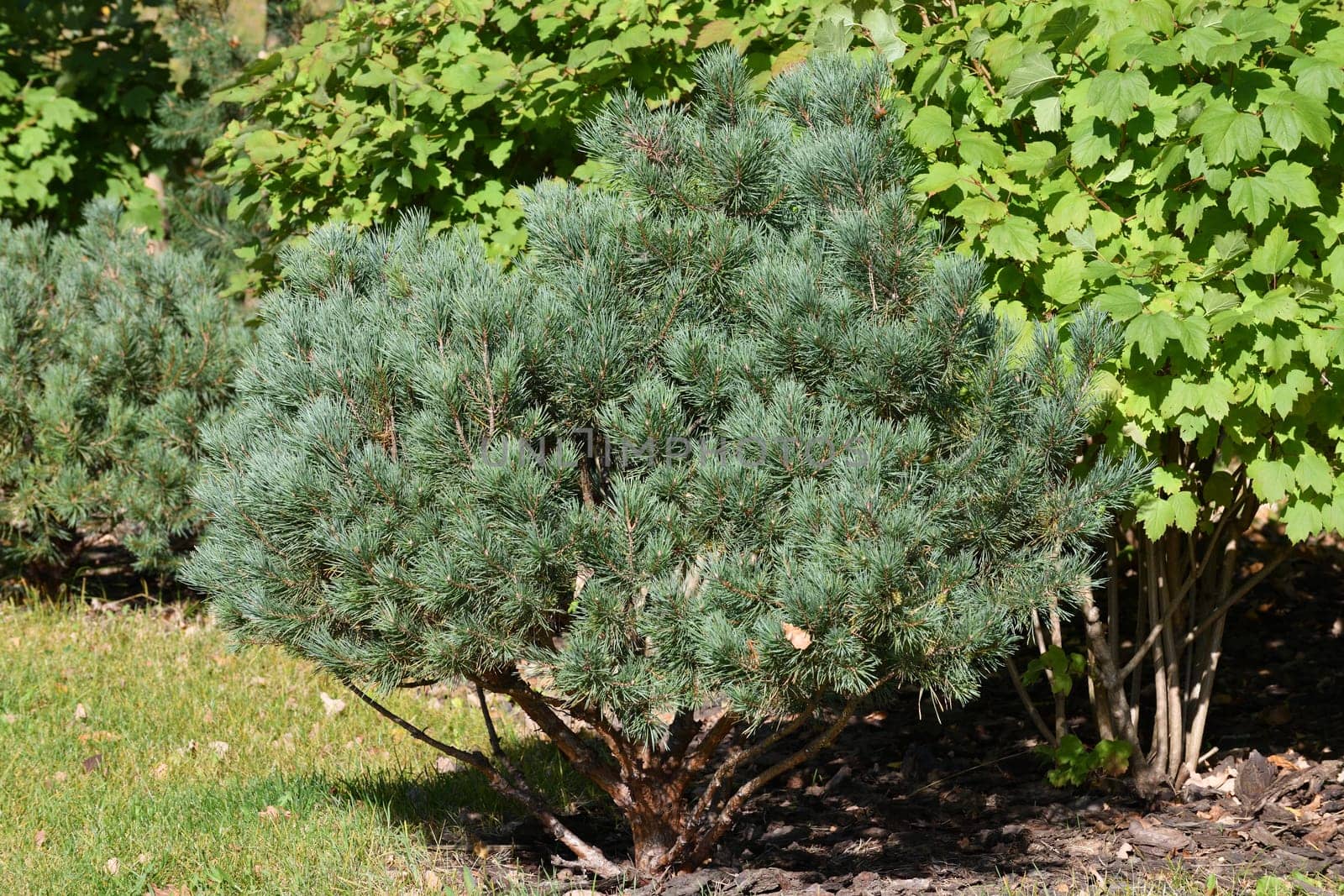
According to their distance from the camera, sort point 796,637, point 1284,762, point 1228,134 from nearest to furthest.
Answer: point 796,637 < point 1228,134 < point 1284,762

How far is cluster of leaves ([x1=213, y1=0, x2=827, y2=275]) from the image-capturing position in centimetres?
442

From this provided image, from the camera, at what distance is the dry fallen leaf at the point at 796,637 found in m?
2.74

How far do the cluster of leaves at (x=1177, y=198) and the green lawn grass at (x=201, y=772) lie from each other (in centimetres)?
236

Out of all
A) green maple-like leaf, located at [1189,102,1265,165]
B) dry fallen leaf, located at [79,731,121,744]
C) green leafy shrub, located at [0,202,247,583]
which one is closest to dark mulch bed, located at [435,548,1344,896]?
dry fallen leaf, located at [79,731,121,744]

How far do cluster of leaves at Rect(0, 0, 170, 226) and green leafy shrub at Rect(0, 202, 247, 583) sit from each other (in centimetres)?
145

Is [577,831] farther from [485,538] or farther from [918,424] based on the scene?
[918,424]

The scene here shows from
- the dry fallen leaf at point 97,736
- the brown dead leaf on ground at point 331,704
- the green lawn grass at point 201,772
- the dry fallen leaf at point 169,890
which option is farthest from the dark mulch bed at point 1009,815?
the dry fallen leaf at point 97,736

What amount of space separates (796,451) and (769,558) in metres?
0.25

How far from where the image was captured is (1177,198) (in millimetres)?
3193

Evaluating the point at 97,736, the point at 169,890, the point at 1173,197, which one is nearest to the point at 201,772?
the point at 97,736

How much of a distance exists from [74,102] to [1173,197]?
21.4ft

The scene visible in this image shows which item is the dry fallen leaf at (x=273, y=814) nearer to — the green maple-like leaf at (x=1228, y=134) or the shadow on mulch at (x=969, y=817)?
the shadow on mulch at (x=969, y=817)

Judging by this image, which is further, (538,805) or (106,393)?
(106,393)

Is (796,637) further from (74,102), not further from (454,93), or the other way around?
(74,102)
